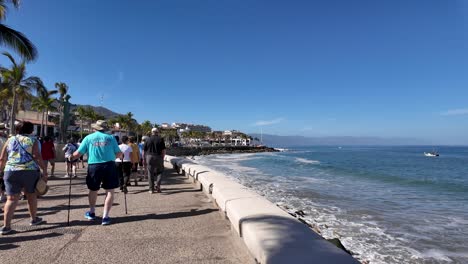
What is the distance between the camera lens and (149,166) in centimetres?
779

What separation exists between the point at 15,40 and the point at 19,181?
954cm

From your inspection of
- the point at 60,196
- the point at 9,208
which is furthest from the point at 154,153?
the point at 9,208

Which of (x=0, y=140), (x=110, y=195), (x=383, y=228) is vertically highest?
(x=0, y=140)

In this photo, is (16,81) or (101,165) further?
(16,81)

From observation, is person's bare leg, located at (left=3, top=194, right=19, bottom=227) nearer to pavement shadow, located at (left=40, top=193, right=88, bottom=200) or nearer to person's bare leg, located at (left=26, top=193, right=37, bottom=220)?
person's bare leg, located at (left=26, top=193, right=37, bottom=220)

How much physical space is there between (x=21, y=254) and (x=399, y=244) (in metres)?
6.89

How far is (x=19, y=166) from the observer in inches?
169

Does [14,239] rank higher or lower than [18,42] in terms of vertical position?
lower

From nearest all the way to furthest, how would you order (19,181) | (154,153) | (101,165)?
(19,181), (101,165), (154,153)

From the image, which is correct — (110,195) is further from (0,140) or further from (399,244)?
(399,244)

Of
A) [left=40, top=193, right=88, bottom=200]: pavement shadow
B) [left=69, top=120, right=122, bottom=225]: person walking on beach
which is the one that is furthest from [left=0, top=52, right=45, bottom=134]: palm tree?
[left=69, top=120, right=122, bottom=225]: person walking on beach

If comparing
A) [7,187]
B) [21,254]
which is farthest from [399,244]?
[7,187]

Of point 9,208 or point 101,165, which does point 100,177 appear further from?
point 9,208

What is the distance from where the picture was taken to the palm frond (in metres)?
11.0
